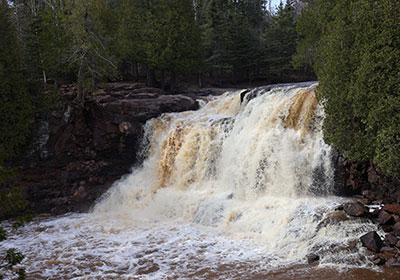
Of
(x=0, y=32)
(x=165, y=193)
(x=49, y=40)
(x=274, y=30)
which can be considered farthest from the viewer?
(x=274, y=30)

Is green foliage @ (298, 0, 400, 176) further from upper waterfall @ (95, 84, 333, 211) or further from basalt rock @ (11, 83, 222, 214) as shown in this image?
basalt rock @ (11, 83, 222, 214)

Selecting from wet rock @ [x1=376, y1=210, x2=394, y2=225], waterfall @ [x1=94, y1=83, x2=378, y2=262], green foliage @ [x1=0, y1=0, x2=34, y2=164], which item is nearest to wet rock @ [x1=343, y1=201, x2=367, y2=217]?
waterfall @ [x1=94, y1=83, x2=378, y2=262]

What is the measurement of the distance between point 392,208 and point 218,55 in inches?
1036

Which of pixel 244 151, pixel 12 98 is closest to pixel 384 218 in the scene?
pixel 244 151

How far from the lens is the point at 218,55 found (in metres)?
33.6

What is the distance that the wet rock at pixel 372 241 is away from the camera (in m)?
8.41

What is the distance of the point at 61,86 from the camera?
23125mm

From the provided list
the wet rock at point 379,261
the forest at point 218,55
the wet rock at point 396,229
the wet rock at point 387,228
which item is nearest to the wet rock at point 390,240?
the wet rock at point 396,229

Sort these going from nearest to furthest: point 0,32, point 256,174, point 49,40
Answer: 1. point 256,174
2. point 0,32
3. point 49,40

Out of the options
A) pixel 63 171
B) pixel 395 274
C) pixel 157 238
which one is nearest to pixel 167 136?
pixel 63 171

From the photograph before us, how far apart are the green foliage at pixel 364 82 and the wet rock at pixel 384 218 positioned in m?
1.13

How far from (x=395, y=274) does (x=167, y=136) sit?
12.9 m

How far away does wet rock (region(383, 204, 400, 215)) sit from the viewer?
9.51 metres

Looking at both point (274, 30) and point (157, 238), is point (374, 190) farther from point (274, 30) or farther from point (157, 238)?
point (274, 30)
